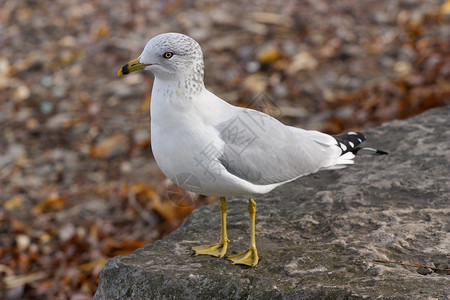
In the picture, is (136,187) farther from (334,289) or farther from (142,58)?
(334,289)

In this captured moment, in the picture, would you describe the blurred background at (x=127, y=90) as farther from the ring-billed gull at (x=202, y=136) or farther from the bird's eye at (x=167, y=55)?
the bird's eye at (x=167, y=55)

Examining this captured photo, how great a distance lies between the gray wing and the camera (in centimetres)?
266

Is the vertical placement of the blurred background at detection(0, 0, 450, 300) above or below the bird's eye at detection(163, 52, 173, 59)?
below

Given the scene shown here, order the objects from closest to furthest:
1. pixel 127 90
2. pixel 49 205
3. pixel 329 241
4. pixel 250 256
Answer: pixel 250 256, pixel 329 241, pixel 49 205, pixel 127 90

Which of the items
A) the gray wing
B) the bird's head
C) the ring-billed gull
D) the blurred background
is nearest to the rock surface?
the ring-billed gull

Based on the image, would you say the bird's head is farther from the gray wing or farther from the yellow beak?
the gray wing

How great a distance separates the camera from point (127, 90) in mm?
6367

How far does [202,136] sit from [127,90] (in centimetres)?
396

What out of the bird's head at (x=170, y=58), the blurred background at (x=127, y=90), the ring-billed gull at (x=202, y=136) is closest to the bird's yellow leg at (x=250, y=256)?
the ring-billed gull at (x=202, y=136)

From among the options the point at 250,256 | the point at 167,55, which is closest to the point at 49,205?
the point at 250,256

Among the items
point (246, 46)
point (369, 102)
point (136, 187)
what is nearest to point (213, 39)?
point (246, 46)

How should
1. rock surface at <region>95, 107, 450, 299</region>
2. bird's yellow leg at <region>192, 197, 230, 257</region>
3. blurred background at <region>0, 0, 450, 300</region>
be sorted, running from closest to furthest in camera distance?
rock surface at <region>95, 107, 450, 299</region>
bird's yellow leg at <region>192, 197, 230, 257</region>
blurred background at <region>0, 0, 450, 300</region>

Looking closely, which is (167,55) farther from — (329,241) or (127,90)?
(127,90)

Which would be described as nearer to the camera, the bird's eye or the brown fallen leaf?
the bird's eye
